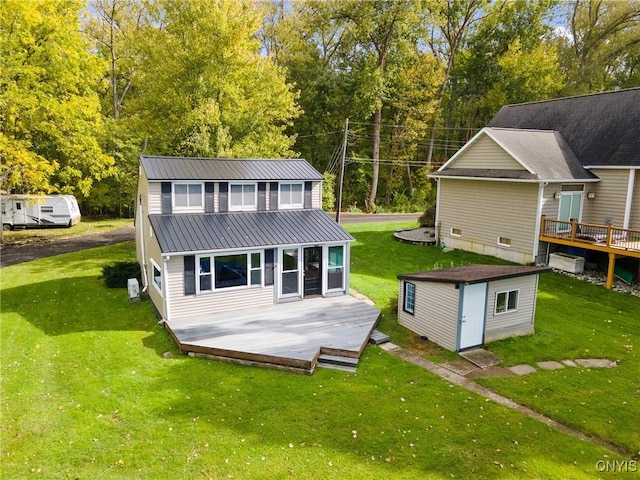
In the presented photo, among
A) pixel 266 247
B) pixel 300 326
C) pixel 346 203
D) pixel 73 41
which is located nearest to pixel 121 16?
pixel 73 41

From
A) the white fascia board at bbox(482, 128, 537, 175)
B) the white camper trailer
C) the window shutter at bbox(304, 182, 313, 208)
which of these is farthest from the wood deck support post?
the white camper trailer

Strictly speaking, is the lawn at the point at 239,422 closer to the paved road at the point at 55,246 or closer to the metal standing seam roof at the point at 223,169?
the metal standing seam roof at the point at 223,169

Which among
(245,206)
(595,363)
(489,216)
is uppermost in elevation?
(245,206)

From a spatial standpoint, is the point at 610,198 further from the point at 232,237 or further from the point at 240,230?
the point at 232,237

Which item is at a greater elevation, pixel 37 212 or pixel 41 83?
pixel 41 83

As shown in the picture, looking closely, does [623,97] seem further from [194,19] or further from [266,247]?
[194,19]

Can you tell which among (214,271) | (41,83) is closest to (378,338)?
(214,271)

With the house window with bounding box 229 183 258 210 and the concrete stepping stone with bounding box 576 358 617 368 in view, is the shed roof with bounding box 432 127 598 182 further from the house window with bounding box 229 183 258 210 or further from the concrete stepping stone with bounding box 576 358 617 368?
the house window with bounding box 229 183 258 210
